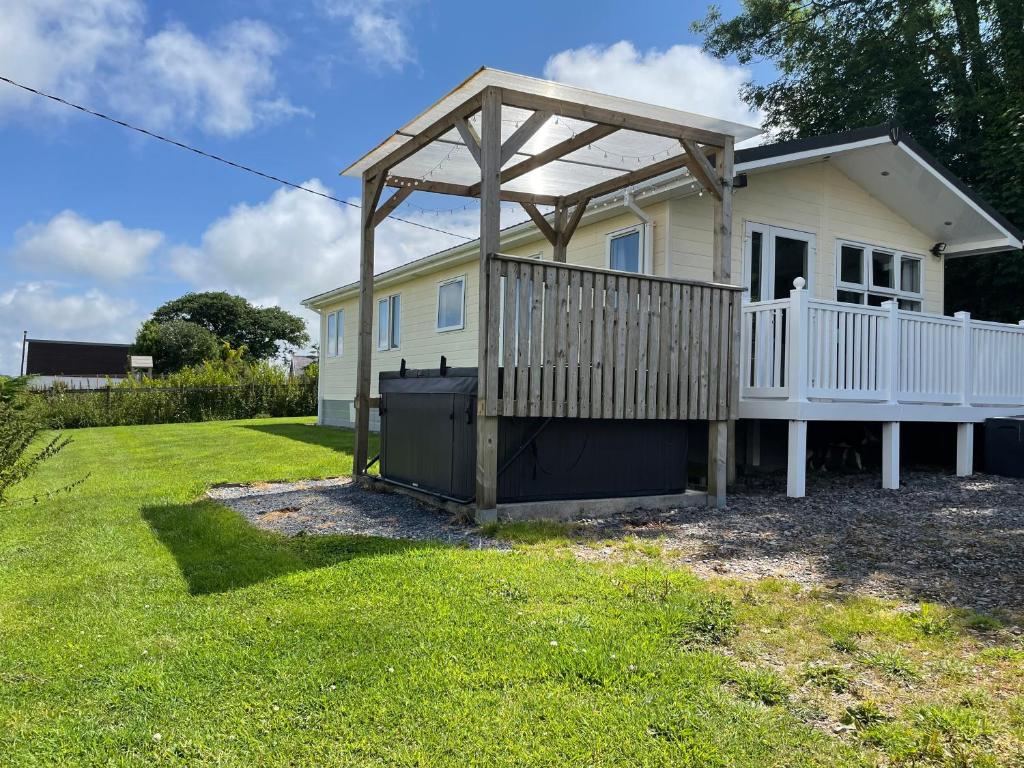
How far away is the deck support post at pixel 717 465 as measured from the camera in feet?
22.4

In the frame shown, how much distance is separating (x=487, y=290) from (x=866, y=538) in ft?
10.5

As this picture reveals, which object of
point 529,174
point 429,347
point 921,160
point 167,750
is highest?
point 921,160

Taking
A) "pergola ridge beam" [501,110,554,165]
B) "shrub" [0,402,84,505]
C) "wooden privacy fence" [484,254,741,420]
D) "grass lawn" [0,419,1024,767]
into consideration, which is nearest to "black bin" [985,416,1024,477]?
"wooden privacy fence" [484,254,741,420]

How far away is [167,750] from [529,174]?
6941 millimetres

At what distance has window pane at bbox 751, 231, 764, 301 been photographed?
31.1 ft

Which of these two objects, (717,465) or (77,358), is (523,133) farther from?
(77,358)

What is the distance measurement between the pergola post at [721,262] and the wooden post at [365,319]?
131 inches

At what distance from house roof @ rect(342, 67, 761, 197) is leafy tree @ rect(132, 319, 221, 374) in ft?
138

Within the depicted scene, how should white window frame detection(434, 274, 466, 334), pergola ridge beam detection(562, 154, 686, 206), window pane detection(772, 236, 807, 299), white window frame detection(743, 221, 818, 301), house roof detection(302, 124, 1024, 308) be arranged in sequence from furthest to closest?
white window frame detection(434, 274, 466, 334) → window pane detection(772, 236, 807, 299) → white window frame detection(743, 221, 818, 301) → house roof detection(302, 124, 1024, 308) → pergola ridge beam detection(562, 154, 686, 206)

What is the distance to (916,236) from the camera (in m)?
11.3

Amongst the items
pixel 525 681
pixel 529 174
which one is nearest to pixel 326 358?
pixel 529 174

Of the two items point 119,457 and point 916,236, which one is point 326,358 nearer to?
point 119,457

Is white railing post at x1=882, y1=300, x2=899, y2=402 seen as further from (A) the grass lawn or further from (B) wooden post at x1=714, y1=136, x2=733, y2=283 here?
(A) the grass lawn

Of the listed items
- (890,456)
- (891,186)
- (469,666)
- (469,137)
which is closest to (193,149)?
(469,137)
